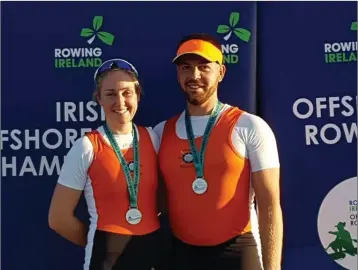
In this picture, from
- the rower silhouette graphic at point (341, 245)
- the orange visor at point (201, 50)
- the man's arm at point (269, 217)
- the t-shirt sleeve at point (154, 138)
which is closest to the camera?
the man's arm at point (269, 217)

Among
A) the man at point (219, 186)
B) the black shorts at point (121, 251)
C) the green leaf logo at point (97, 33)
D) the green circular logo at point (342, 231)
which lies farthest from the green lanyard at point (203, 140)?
the green circular logo at point (342, 231)

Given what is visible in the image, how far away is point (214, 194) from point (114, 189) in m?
0.44

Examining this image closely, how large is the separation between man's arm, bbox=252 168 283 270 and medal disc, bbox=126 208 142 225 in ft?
1.76

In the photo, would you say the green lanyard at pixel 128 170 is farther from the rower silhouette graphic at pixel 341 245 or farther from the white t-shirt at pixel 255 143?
the rower silhouette graphic at pixel 341 245

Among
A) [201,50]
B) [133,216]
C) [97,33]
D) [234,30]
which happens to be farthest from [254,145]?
[97,33]

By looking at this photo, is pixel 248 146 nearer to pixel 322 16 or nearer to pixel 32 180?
pixel 322 16

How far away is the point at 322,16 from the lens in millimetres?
3074

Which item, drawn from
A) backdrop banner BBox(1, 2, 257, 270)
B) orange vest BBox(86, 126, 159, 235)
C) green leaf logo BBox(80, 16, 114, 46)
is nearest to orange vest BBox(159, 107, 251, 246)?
orange vest BBox(86, 126, 159, 235)

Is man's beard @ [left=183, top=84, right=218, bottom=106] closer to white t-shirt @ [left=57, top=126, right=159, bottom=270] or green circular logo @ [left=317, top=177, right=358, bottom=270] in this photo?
white t-shirt @ [left=57, top=126, right=159, bottom=270]

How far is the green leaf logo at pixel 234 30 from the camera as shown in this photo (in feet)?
10.0

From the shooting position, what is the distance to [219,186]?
2467mm

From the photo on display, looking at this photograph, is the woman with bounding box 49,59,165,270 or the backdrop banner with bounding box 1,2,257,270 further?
the backdrop banner with bounding box 1,2,257,270

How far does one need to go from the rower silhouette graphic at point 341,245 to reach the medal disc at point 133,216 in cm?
113

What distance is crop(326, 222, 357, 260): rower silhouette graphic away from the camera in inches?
118
